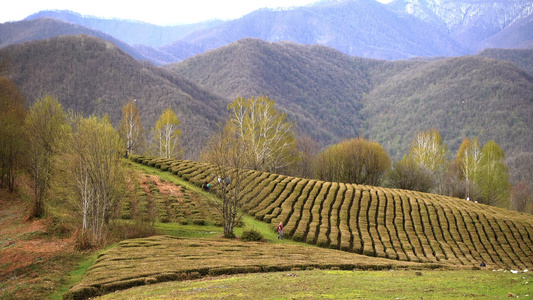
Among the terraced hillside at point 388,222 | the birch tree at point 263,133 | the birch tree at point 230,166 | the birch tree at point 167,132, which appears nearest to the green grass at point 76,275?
the birch tree at point 230,166

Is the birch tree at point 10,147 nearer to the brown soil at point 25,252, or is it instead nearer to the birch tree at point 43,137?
the birch tree at point 43,137

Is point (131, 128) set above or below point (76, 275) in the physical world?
above

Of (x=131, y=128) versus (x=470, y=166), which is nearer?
(x=131, y=128)

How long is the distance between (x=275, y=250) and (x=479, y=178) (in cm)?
7677

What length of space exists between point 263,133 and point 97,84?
128520 mm

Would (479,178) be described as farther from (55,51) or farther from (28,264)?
(55,51)

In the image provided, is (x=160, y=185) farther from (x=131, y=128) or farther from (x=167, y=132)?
(x=167, y=132)

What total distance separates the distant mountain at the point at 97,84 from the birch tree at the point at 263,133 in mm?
67448

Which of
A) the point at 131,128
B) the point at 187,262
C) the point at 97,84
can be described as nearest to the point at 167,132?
the point at 131,128

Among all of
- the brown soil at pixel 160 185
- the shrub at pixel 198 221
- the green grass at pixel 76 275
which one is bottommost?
the green grass at pixel 76 275

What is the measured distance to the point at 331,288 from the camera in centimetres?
1962

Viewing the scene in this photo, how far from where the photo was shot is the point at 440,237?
149 ft

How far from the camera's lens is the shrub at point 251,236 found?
39.5 metres

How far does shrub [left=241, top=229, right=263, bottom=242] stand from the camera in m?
39.5
